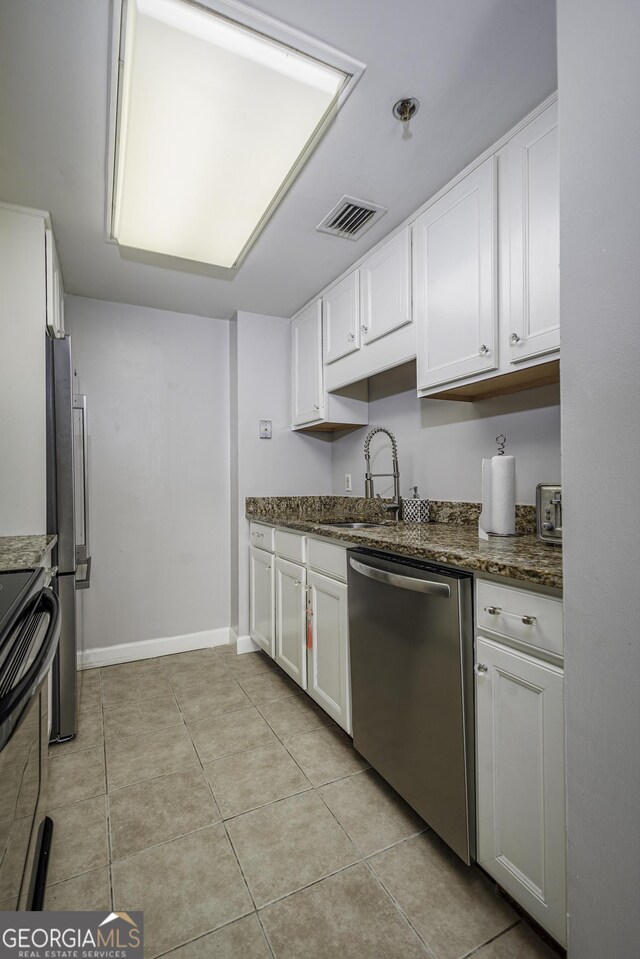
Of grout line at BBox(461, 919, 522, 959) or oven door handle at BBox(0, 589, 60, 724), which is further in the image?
grout line at BBox(461, 919, 522, 959)

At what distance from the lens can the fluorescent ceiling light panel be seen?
1.22 meters

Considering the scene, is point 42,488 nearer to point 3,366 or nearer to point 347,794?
point 3,366

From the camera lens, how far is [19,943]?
2.73ft

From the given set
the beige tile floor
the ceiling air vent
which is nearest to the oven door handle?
the beige tile floor

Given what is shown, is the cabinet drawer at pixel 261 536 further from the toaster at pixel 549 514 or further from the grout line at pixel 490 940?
the grout line at pixel 490 940

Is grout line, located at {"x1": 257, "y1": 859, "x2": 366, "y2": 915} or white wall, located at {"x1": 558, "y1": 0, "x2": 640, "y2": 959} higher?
white wall, located at {"x1": 558, "y1": 0, "x2": 640, "y2": 959}

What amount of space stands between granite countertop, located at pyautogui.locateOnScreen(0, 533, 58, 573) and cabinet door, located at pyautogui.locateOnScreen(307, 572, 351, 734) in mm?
1092

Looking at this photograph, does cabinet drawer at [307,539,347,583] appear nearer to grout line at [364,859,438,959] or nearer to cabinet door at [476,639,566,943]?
cabinet door at [476,639,566,943]

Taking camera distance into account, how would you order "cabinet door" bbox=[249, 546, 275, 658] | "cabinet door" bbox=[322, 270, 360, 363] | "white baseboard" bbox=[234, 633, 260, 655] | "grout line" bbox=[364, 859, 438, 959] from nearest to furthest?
"grout line" bbox=[364, 859, 438, 959]
"cabinet door" bbox=[322, 270, 360, 363]
"cabinet door" bbox=[249, 546, 275, 658]
"white baseboard" bbox=[234, 633, 260, 655]

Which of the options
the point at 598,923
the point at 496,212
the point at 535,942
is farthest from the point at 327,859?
the point at 496,212

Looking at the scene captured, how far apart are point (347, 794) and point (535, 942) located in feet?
2.26

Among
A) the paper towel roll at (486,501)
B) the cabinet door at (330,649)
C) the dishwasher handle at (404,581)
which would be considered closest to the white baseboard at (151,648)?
the cabinet door at (330,649)

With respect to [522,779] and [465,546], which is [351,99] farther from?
[522,779]

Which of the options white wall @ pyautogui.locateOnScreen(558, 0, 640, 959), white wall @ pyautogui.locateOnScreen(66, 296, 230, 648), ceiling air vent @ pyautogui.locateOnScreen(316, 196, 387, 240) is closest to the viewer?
white wall @ pyautogui.locateOnScreen(558, 0, 640, 959)
